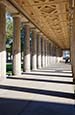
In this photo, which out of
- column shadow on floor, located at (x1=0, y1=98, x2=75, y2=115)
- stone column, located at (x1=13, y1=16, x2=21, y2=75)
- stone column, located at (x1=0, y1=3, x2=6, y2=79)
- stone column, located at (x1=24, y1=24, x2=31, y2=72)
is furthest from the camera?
stone column, located at (x1=24, y1=24, x2=31, y2=72)

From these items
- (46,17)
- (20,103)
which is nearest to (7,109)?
(20,103)

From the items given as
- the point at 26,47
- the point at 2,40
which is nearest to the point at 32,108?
the point at 2,40

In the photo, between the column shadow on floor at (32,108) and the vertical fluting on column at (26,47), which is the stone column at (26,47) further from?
the column shadow on floor at (32,108)

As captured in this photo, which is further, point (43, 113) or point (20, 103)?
point (20, 103)

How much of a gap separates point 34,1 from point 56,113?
13331 mm

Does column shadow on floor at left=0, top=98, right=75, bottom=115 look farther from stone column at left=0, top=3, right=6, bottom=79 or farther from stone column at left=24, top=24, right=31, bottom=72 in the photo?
stone column at left=24, top=24, right=31, bottom=72

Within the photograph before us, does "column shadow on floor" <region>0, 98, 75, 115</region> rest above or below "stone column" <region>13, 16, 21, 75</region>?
below

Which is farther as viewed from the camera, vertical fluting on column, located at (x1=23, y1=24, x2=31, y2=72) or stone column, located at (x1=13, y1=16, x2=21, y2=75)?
vertical fluting on column, located at (x1=23, y1=24, x2=31, y2=72)

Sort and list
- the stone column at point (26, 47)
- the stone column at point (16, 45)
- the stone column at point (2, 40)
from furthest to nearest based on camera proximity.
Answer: the stone column at point (26, 47) < the stone column at point (16, 45) < the stone column at point (2, 40)

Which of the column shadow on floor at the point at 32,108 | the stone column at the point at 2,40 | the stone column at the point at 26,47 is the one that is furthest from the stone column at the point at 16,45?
the column shadow on floor at the point at 32,108

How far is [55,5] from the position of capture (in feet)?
69.3

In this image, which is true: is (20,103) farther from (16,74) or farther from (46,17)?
(46,17)

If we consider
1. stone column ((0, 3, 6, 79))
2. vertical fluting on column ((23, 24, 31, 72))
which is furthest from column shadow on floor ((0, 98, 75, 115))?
vertical fluting on column ((23, 24, 31, 72))

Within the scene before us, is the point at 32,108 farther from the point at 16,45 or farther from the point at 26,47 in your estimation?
the point at 26,47
